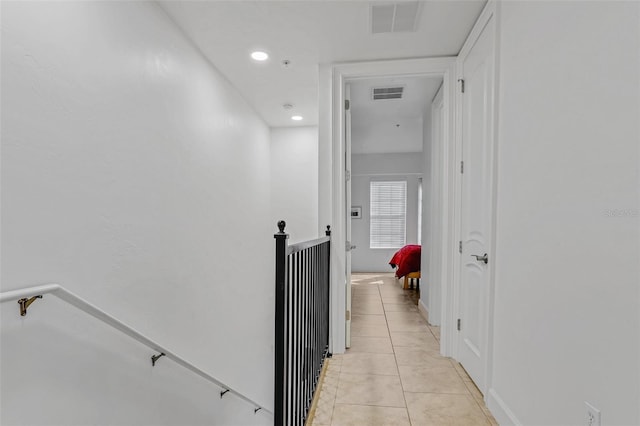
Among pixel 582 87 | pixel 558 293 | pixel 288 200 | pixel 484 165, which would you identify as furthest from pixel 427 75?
pixel 288 200

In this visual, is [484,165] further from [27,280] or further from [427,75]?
[27,280]

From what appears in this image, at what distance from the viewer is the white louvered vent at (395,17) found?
211 cm

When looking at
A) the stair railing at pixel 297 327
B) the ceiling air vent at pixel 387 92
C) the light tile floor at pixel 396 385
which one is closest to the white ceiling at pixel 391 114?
the ceiling air vent at pixel 387 92

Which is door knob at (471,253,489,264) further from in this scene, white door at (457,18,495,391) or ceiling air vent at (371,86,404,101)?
ceiling air vent at (371,86,404,101)

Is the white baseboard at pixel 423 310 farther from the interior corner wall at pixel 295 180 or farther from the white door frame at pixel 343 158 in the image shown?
the interior corner wall at pixel 295 180

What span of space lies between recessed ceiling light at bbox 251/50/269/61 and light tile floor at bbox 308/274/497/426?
2674 millimetres

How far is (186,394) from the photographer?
2410 mm

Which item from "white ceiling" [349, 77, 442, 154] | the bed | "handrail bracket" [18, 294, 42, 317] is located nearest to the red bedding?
the bed

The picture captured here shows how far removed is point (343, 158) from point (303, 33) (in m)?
1.04

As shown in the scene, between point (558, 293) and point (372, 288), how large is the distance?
4.66 meters

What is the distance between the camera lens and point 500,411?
176 centimetres

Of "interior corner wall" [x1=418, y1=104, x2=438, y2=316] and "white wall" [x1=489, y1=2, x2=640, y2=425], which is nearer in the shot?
"white wall" [x1=489, y1=2, x2=640, y2=425]

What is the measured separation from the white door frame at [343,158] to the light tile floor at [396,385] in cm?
25

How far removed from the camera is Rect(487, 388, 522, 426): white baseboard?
1.63 meters
